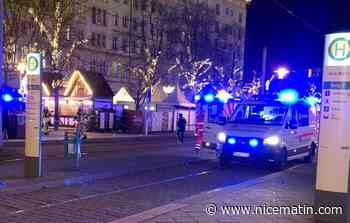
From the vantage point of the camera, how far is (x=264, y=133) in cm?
1567

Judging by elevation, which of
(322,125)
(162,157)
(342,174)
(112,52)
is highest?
(112,52)

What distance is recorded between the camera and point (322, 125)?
7809mm

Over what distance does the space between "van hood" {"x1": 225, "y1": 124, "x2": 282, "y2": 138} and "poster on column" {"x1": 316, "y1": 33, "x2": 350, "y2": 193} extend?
7.87m

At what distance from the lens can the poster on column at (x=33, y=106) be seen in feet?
38.3

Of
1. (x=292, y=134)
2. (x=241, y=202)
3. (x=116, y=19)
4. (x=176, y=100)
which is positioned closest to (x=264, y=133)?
(x=292, y=134)

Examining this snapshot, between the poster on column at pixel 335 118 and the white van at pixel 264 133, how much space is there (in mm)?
7830

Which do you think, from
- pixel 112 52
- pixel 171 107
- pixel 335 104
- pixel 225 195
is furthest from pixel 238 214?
pixel 112 52

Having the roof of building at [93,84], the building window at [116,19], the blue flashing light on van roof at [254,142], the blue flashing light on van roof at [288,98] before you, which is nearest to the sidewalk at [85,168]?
the blue flashing light on van roof at [254,142]

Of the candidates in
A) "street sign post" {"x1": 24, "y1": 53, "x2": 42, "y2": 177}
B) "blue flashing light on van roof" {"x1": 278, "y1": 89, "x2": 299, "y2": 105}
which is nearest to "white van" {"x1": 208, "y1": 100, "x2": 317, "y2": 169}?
"blue flashing light on van roof" {"x1": 278, "y1": 89, "x2": 299, "y2": 105}

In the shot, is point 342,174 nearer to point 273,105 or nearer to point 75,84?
point 273,105

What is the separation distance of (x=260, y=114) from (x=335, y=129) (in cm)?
912

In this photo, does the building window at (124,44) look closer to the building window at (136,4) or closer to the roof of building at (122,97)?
the building window at (136,4)

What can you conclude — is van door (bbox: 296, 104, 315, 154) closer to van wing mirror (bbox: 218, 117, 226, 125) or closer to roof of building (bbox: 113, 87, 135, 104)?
van wing mirror (bbox: 218, 117, 226, 125)

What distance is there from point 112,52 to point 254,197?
5782cm
